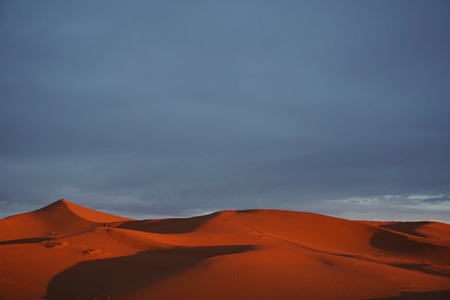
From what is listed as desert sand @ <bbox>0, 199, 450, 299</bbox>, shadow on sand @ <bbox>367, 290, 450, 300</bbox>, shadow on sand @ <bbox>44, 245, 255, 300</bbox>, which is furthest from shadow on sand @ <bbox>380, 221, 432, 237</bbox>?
shadow on sand @ <bbox>367, 290, 450, 300</bbox>

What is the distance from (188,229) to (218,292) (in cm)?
1508

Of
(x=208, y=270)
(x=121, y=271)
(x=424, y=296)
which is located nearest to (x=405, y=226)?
(x=424, y=296)

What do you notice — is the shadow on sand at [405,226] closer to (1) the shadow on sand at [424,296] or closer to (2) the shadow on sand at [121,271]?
(2) the shadow on sand at [121,271]

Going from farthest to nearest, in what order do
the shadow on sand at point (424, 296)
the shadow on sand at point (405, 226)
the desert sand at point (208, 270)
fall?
1. the shadow on sand at point (405, 226)
2. the desert sand at point (208, 270)
3. the shadow on sand at point (424, 296)

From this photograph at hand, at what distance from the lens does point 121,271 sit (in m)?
13.3

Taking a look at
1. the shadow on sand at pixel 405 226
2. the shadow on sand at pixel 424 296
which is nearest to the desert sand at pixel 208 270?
the shadow on sand at pixel 424 296

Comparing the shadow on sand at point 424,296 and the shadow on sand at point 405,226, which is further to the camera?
the shadow on sand at point 405,226

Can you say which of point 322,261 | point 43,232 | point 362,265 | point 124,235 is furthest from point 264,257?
point 43,232

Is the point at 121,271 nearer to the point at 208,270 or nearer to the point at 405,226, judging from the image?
the point at 208,270

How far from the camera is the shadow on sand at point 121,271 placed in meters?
11.3

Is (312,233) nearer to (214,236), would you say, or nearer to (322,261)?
(214,236)

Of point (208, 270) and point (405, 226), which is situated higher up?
point (405, 226)

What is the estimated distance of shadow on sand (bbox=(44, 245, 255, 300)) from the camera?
1133 centimetres

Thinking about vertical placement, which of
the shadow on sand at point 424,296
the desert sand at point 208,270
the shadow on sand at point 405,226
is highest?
the shadow on sand at point 405,226
